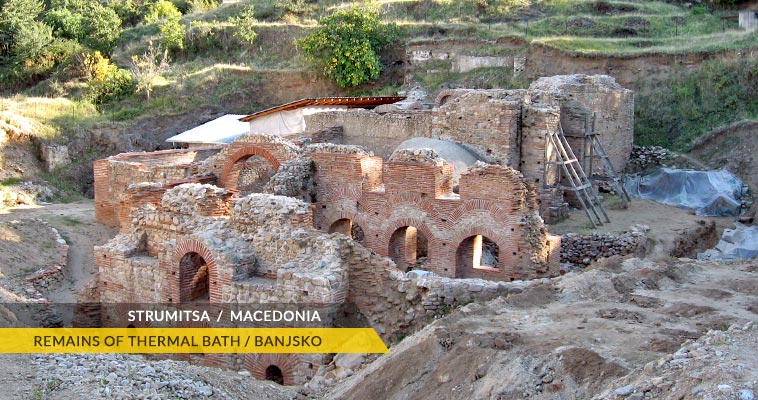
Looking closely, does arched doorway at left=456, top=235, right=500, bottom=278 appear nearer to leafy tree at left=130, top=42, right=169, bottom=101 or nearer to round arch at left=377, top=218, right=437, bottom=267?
round arch at left=377, top=218, right=437, bottom=267

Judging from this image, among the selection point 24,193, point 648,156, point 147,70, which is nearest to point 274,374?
point 648,156

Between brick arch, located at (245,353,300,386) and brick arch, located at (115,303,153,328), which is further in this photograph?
brick arch, located at (115,303,153,328)

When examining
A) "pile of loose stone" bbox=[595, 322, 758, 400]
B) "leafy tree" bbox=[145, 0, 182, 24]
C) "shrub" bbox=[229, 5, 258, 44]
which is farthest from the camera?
"leafy tree" bbox=[145, 0, 182, 24]

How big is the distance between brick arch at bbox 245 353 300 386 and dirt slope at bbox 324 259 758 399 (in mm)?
1573

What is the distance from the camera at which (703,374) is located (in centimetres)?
562

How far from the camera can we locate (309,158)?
16484 millimetres

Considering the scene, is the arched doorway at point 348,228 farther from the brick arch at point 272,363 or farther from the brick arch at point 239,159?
the brick arch at point 272,363

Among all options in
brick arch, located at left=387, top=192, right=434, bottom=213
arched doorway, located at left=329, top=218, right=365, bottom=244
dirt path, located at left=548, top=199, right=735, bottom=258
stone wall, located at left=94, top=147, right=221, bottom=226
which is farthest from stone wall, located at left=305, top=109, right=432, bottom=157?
brick arch, located at left=387, top=192, right=434, bottom=213

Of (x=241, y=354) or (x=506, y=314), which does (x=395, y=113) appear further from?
(x=506, y=314)

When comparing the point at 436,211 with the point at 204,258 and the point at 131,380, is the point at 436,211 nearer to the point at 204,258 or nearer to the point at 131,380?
the point at 204,258

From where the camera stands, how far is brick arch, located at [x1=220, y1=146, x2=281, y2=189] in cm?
1794

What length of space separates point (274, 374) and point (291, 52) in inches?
1048

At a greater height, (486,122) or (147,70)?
(147,70)

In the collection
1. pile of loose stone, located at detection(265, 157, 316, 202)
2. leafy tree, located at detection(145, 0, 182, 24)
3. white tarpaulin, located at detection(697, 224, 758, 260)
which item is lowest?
white tarpaulin, located at detection(697, 224, 758, 260)
